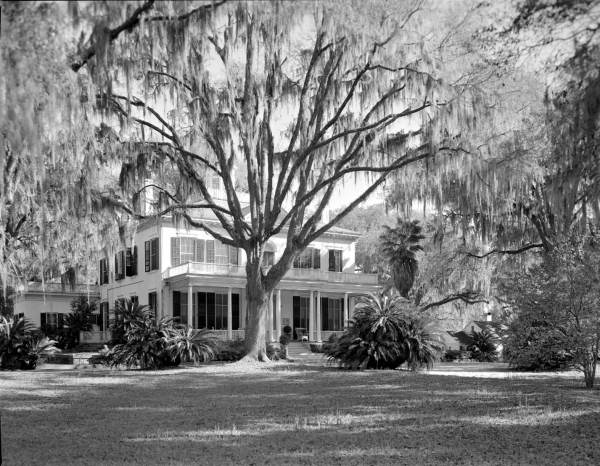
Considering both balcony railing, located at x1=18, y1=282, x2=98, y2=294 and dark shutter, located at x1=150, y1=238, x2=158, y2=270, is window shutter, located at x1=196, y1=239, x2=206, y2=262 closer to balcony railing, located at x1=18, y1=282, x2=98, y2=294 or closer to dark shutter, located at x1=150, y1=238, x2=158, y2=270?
dark shutter, located at x1=150, y1=238, x2=158, y2=270

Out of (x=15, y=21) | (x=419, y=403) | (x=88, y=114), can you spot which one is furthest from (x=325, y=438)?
(x=88, y=114)

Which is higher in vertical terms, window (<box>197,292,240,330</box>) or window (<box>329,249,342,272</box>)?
window (<box>329,249,342,272</box>)

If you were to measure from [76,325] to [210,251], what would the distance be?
26.7 feet

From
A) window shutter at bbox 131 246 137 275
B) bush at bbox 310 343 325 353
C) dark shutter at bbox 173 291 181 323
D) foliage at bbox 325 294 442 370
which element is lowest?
bush at bbox 310 343 325 353

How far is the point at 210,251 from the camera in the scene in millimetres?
36750

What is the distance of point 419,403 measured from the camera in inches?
449

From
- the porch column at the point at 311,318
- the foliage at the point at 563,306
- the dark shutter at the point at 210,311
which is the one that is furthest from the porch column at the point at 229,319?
the foliage at the point at 563,306

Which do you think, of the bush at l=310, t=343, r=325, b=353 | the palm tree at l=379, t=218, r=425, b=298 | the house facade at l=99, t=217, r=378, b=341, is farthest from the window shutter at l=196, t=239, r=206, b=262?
the palm tree at l=379, t=218, r=425, b=298

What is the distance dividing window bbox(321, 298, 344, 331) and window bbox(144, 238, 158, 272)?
9.32 metres

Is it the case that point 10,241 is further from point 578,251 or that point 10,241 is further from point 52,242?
point 578,251

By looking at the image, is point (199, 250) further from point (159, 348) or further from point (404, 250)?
point (159, 348)

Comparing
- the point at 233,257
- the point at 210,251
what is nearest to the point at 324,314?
the point at 233,257

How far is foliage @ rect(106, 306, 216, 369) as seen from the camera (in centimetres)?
1992

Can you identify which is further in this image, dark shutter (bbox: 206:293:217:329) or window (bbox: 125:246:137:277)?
window (bbox: 125:246:137:277)
